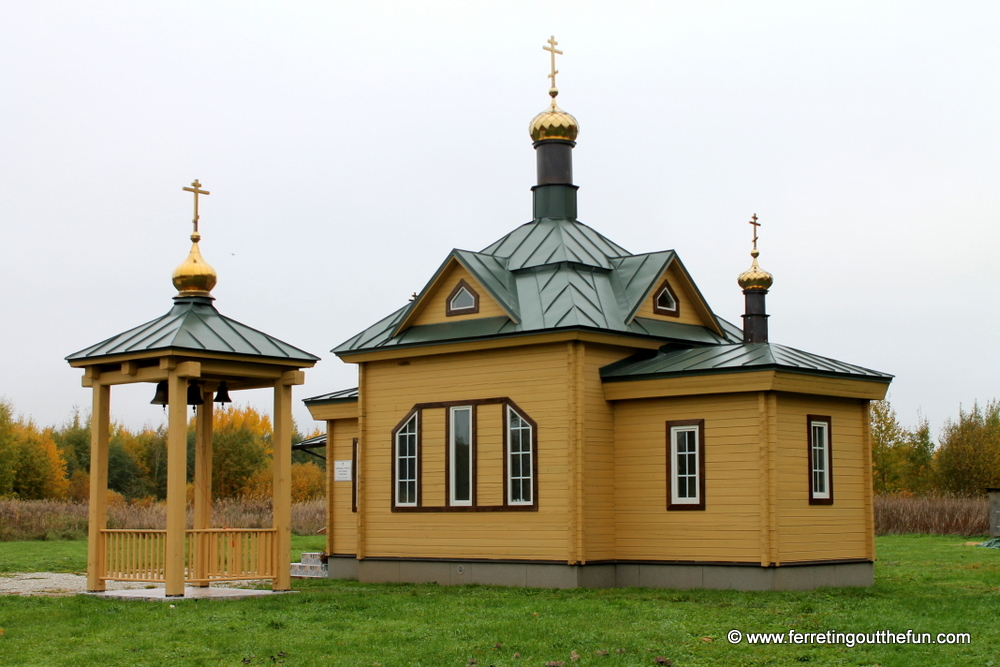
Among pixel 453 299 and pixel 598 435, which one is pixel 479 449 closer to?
pixel 598 435

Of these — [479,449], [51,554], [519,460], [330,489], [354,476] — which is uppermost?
[479,449]

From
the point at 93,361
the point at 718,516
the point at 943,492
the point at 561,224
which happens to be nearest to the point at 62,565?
the point at 93,361

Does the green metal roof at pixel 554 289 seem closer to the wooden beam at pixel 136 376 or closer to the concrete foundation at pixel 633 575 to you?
the concrete foundation at pixel 633 575

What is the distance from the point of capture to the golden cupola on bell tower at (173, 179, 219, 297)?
19188 millimetres

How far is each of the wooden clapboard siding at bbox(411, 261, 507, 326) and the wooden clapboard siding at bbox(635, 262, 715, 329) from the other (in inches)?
93.0

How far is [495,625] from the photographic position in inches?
537

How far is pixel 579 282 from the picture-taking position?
786 inches

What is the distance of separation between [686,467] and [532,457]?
230 centimetres

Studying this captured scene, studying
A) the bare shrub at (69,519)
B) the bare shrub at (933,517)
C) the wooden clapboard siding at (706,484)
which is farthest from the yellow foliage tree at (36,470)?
the wooden clapboard siding at (706,484)

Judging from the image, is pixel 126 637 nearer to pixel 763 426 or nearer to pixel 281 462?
pixel 281 462

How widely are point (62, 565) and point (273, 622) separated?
12.3m

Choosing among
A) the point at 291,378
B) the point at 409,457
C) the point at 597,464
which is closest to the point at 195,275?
the point at 291,378

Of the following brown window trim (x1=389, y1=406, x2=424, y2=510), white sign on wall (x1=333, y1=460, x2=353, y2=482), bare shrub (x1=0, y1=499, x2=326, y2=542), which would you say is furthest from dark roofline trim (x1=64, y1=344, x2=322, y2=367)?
bare shrub (x1=0, y1=499, x2=326, y2=542)

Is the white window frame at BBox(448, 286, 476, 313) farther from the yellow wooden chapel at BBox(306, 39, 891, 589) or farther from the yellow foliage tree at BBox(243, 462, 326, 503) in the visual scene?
the yellow foliage tree at BBox(243, 462, 326, 503)
